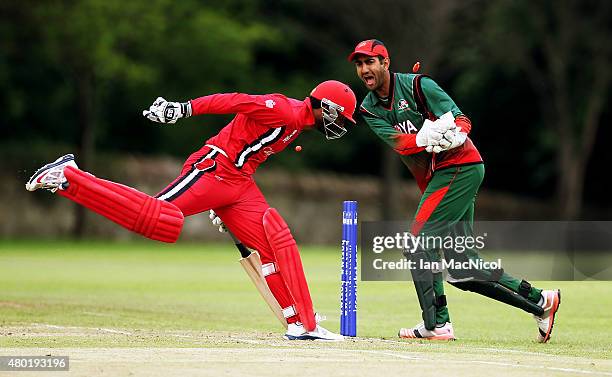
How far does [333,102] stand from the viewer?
10.0m

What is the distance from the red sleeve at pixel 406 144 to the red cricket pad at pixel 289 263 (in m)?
1.17

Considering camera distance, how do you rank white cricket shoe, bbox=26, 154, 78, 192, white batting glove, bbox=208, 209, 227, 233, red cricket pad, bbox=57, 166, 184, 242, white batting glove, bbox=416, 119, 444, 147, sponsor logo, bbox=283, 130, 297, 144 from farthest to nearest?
1. white batting glove, bbox=208, 209, 227, 233
2. sponsor logo, bbox=283, 130, 297, 144
3. white batting glove, bbox=416, 119, 444, 147
4. red cricket pad, bbox=57, 166, 184, 242
5. white cricket shoe, bbox=26, 154, 78, 192

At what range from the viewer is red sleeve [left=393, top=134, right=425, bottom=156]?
33.6 feet

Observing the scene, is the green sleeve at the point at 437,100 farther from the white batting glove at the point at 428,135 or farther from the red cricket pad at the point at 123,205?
the red cricket pad at the point at 123,205

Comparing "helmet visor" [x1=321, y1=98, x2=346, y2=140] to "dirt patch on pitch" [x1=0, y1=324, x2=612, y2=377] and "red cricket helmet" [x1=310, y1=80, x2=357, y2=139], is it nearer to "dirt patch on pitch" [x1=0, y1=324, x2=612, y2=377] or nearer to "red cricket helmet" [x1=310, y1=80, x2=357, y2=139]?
"red cricket helmet" [x1=310, y1=80, x2=357, y2=139]

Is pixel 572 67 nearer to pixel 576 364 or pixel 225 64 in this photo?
pixel 225 64

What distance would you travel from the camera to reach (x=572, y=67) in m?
40.7

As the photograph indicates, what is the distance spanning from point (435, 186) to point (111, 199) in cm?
277

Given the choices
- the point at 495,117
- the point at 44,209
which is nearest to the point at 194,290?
the point at 44,209

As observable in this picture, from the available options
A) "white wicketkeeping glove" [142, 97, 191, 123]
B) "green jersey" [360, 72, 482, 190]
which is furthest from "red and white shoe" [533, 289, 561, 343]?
"white wicketkeeping glove" [142, 97, 191, 123]

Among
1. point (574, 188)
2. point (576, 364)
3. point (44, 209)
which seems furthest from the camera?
point (574, 188)

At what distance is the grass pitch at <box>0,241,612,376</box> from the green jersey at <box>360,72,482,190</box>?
5.10 ft

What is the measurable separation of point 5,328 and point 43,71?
98.6ft

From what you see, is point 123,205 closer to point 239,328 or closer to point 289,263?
point 289,263
